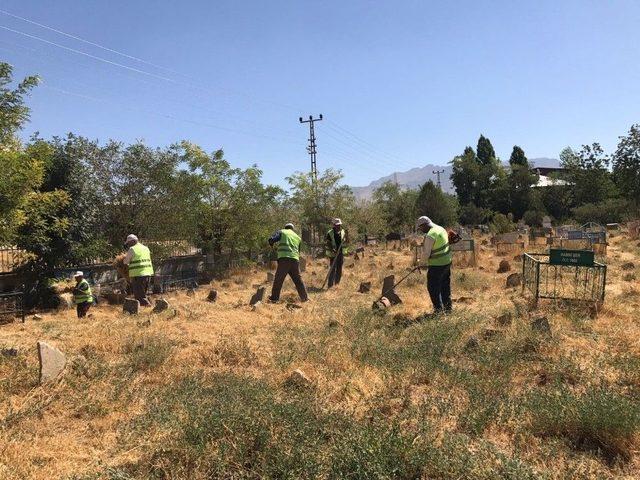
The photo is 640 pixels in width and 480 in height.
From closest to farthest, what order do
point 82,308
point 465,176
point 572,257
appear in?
point 572,257, point 82,308, point 465,176

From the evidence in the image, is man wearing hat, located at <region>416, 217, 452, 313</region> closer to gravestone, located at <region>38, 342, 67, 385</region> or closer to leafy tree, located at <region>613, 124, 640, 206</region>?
gravestone, located at <region>38, 342, 67, 385</region>

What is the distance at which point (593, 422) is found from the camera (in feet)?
11.7

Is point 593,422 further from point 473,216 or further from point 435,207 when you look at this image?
point 473,216

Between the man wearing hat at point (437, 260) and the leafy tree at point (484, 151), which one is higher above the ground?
the leafy tree at point (484, 151)

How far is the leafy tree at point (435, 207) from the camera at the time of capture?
38.9m

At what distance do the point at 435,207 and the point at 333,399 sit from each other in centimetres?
3608

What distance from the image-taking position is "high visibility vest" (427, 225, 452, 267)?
766 cm

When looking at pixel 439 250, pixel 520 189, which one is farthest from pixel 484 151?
pixel 439 250

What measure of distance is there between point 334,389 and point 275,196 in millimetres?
14395

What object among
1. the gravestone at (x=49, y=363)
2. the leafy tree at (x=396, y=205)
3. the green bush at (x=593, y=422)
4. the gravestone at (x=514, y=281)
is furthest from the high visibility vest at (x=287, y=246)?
the leafy tree at (x=396, y=205)

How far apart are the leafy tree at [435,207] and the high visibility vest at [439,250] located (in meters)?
31.3

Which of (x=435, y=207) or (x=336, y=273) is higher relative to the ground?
(x=435, y=207)

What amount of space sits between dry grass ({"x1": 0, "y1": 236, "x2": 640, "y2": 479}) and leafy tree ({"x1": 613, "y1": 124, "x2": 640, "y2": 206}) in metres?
35.4

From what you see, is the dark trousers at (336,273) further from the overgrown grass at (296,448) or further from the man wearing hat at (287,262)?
the overgrown grass at (296,448)
